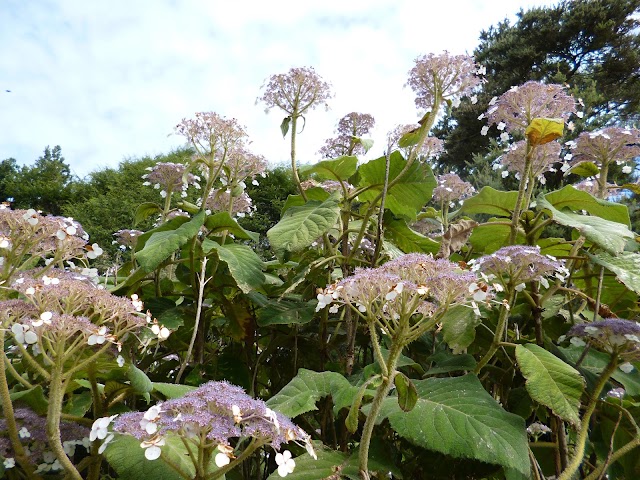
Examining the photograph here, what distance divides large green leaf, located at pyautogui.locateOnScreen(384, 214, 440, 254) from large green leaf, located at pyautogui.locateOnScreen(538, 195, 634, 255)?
39 cm

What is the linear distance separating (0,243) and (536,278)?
1124 mm

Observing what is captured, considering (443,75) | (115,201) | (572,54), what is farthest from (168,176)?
(572,54)

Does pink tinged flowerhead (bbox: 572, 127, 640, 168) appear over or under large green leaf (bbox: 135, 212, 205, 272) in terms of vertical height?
over

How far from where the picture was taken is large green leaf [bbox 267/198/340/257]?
1279 millimetres

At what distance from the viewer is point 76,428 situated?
3.31ft

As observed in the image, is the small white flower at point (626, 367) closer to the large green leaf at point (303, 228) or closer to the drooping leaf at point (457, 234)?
the drooping leaf at point (457, 234)

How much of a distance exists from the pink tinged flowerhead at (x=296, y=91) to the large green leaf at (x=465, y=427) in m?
1.05

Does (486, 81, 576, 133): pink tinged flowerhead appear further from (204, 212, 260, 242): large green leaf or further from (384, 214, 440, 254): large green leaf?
(204, 212, 260, 242): large green leaf

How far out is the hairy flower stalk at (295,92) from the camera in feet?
5.37

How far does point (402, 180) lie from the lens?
149cm

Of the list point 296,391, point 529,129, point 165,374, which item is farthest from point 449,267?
point 165,374

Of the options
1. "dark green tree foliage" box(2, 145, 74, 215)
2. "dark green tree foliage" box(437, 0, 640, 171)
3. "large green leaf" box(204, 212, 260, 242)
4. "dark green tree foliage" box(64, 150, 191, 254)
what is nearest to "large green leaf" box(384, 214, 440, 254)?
"large green leaf" box(204, 212, 260, 242)

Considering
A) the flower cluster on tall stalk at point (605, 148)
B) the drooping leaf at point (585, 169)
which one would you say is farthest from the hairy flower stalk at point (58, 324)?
the flower cluster on tall stalk at point (605, 148)

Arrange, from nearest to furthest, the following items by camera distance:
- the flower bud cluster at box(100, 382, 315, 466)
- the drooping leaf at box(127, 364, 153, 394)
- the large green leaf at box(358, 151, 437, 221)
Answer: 1. the flower bud cluster at box(100, 382, 315, 466)
2. the drooping leaf at box(127, 364, 153, 394)
3. the large green leaf at box(358, 151, 437, 221)
